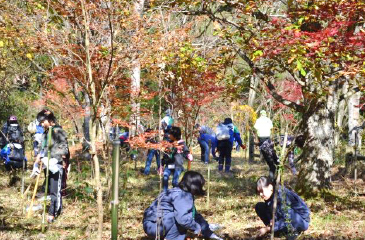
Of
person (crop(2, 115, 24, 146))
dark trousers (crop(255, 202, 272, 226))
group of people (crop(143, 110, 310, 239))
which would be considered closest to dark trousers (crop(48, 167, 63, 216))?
group of people (crop(143, 110, 310, 239))

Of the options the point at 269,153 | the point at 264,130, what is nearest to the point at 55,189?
the point at 269,153

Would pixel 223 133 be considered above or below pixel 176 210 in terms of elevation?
above

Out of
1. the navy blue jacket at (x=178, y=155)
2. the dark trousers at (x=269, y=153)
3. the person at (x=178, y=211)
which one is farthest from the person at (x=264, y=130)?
the person at (x=178, y=211)

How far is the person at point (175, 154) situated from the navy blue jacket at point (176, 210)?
3.07 metres

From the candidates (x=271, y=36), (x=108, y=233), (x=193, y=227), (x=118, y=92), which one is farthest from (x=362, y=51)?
(x=118, y=92)

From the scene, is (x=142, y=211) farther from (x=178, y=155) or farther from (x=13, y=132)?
(x=13, y=132)

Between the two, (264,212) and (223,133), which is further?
(223,133)

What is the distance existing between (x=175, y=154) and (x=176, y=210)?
11.0ft

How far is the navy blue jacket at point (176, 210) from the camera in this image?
498 centimetres

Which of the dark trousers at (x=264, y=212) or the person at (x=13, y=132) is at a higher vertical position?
the person at (x=13, y=132)

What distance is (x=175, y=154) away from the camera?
8359 millimetres

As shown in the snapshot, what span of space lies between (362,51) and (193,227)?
343 centimetres

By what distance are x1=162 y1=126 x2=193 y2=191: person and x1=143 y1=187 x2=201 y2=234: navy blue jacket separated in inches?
121

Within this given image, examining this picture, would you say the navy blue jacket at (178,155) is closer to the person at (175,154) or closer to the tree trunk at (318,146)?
the person at (175,154)
